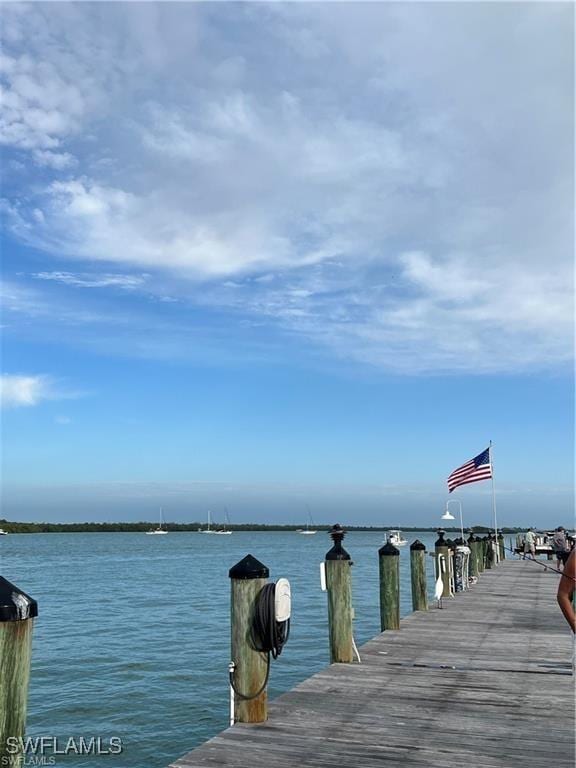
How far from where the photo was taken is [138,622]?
2398 cm

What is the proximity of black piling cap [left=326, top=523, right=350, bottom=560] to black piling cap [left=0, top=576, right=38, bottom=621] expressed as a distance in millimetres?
4924

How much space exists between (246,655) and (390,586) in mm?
5481

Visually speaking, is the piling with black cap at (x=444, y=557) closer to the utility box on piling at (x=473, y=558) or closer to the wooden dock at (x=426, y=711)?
the wooden dock at (x=426, y=711)

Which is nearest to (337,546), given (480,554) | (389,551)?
(389,551)

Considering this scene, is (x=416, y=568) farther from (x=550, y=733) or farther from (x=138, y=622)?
(x=138, y=622)

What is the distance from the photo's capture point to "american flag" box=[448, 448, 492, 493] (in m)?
22.5

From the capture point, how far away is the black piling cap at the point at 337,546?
894 cm

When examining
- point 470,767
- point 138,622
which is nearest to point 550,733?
point 470,767

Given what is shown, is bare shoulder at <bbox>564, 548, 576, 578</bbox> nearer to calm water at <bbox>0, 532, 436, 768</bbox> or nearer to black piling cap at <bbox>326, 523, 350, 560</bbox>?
black piling cap at <bbox>326, 523, 350, 560</bbox>

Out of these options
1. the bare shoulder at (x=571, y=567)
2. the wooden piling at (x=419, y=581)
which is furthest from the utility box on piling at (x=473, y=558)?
the bare shoulder at (x=571, y=567)

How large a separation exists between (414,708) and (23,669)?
13.4 ft

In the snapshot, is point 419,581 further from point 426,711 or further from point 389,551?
point 426,711

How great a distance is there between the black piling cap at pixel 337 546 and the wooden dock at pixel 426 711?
4.32 feet

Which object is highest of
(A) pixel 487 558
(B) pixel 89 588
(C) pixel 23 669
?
(C) pixel 23 669
